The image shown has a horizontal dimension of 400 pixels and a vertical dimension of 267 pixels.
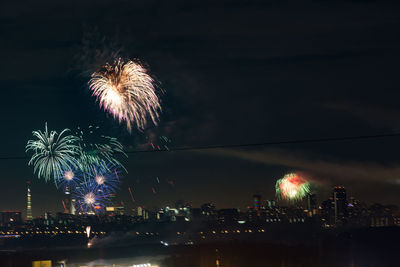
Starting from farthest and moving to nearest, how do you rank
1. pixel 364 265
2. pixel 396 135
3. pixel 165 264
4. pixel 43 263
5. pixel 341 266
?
pixel 364 265 < pixel 341 266 < pixel 165 264 < pixel 43 263 < pixel 396 135

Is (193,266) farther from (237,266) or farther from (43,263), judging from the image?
(43,263)

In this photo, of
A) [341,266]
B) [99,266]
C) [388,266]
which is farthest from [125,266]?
[388,266]

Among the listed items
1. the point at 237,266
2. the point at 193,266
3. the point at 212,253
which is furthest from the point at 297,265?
the point at 212,253

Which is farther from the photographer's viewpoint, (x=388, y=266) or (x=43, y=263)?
(x=388, y=266)

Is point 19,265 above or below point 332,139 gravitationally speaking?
below

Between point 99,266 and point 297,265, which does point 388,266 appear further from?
point 99,266

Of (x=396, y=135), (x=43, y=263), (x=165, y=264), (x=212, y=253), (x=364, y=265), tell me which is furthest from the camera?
(x=212, y=253)

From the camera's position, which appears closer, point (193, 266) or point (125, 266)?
point (125, 266)

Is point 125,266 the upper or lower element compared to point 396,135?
lower

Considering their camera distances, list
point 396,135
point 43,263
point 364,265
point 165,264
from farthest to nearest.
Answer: point 364,265 → point 165,264 → point 43,263 → point 396,135
